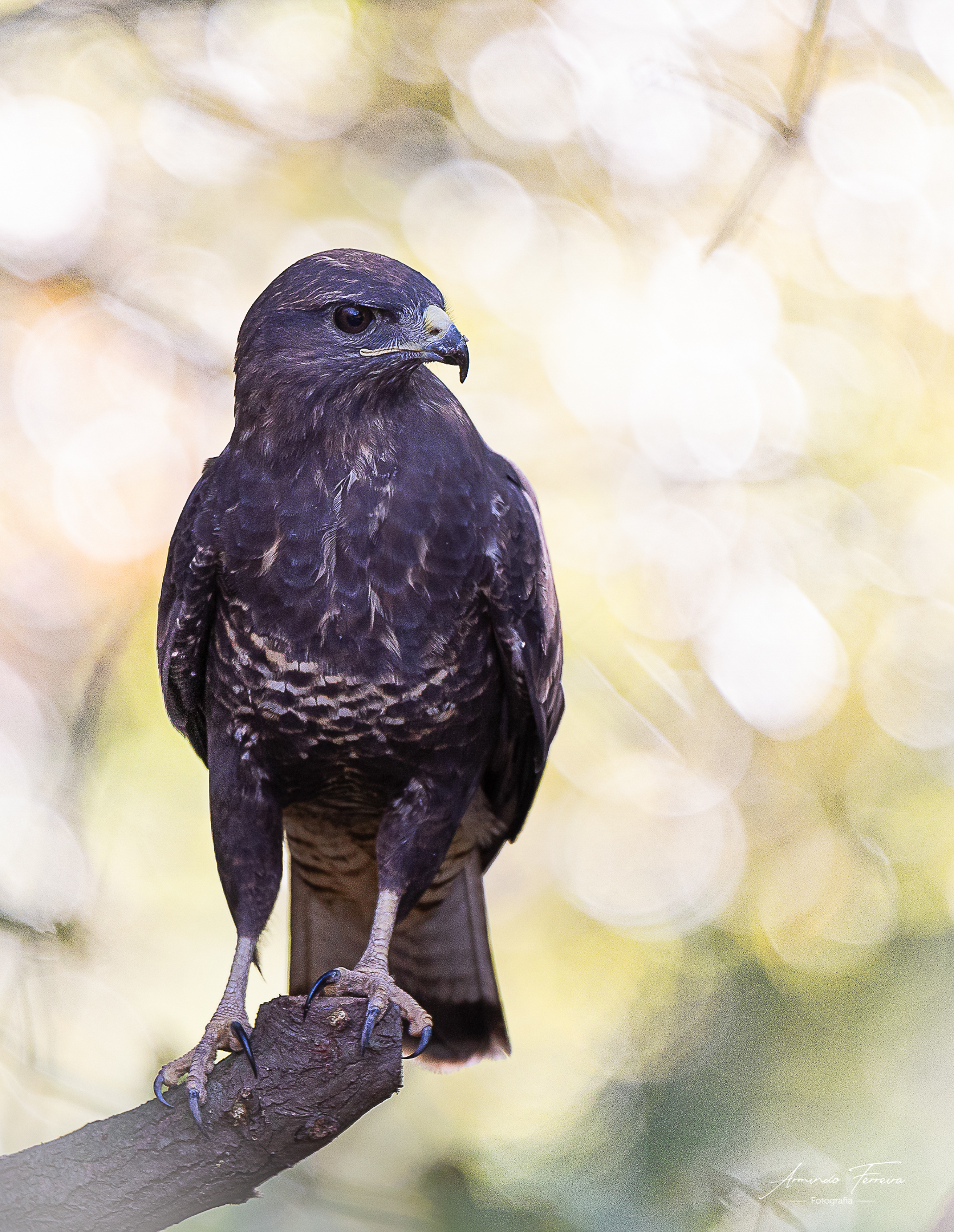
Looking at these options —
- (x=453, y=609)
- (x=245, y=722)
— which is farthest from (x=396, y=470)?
(x=245, y=722)

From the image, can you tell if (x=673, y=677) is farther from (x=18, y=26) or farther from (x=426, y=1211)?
(x=18, y=26)

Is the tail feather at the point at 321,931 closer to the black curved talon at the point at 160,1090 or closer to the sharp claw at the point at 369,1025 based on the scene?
the black curved talon at the point at 160,1090

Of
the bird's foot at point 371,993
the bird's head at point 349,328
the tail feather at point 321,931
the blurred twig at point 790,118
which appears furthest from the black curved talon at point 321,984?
the blurred twig at point 790,118

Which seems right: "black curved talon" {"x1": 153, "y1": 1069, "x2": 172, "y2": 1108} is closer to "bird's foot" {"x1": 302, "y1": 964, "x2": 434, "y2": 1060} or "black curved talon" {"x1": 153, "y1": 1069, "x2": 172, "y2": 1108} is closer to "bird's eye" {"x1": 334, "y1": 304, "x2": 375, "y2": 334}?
"bird's foot" {"x1": 302, "y1": 964, "x2": 434, "y2": 1060}

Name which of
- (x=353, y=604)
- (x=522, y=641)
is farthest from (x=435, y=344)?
(x=522, y=641)

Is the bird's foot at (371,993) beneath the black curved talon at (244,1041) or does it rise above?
above

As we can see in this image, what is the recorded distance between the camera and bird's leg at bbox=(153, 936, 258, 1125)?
2.37 m

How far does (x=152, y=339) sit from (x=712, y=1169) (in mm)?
3431

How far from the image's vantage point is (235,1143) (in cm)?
230

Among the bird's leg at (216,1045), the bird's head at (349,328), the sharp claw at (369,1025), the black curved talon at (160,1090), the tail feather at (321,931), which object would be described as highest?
the bird's head at (349,328)

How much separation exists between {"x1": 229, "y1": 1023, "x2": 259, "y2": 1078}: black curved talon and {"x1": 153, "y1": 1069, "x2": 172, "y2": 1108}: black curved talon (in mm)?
190

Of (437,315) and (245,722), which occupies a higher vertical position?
(437,315)

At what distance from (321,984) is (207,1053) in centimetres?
36

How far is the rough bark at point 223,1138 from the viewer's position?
2.24 metres
